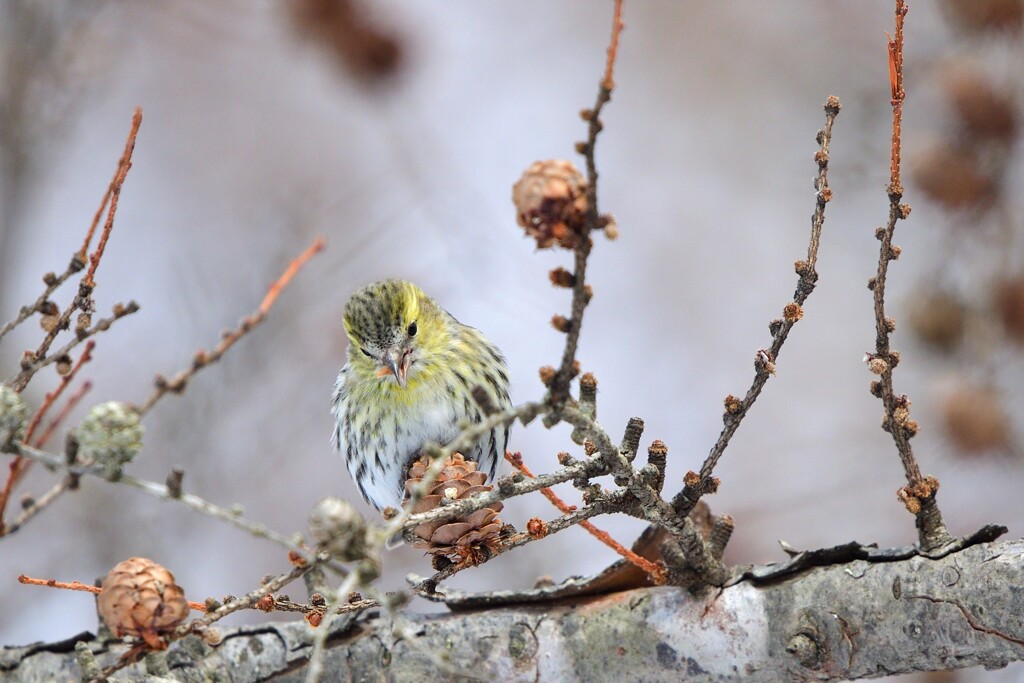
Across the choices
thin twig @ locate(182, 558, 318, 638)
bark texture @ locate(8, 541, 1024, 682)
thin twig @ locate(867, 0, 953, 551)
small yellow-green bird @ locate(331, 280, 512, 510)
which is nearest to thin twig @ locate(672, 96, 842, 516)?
thin twig @ locate(867, 0, 953, 551)

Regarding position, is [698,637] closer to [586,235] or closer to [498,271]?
[586,235]

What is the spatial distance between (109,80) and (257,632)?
2.24 metres

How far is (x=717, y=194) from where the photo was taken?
4691mm

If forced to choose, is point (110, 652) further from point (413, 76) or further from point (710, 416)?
point (710, 416)

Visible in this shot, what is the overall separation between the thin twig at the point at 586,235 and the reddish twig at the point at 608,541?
29 centimetres

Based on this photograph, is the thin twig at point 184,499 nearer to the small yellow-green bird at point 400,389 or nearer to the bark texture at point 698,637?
the bark texture at point 698,637

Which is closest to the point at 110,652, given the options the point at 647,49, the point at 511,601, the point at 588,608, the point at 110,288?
the point at 511,601

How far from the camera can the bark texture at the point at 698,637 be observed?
1.37 metres

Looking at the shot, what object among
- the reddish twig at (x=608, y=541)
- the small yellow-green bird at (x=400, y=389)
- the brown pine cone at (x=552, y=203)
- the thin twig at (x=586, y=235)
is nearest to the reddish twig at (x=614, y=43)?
the thin twig at (x=586, y=235)

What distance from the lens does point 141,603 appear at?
1.13 meters

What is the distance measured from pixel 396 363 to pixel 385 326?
77mm

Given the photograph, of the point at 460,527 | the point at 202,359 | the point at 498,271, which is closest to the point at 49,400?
the point at 202,359

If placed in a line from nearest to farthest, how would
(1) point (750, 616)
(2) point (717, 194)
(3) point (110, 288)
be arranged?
1. (1) point (750, 616)
2. (3) point (110, 288)
3. (2) point (717, 194)

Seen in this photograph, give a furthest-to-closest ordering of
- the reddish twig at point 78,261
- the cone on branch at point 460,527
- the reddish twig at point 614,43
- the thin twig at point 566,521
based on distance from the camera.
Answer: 1. the cone on branch at point 460,527
2. the thin twig at point 566,521
3. the reddish twig at point 78,261
4. the reddish twig at point 614,43
